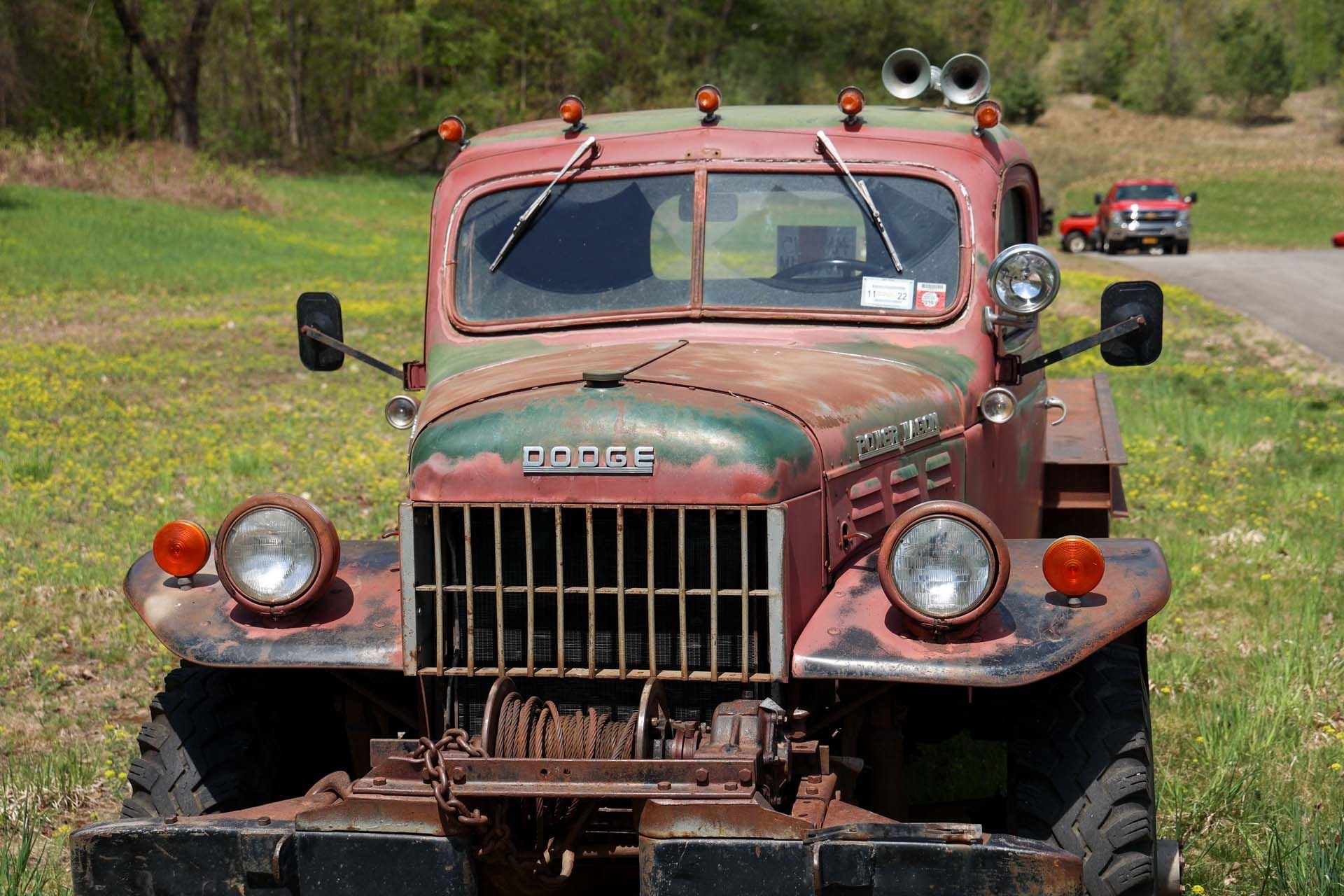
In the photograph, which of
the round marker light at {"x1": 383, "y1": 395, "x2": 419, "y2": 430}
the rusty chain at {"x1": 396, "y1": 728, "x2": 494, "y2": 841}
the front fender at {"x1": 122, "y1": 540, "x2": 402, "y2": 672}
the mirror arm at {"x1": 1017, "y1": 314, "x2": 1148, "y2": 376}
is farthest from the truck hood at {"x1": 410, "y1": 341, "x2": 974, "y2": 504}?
the round marker light at {"x1": 383, "y1": 395, "x2": 419, "y2": 430}

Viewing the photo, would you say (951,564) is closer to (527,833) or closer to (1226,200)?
(527,833)

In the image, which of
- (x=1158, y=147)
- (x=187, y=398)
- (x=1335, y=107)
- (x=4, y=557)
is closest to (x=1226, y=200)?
(x=1158, y=147)

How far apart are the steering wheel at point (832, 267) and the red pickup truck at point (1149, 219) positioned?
27829 millimetres

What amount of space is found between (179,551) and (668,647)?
4.16 feet

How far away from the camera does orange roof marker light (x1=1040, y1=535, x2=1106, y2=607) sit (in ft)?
11.4

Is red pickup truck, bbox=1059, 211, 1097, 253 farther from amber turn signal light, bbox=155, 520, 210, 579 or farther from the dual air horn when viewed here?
amber turn signal light, bbox=155, 520, 210, 579

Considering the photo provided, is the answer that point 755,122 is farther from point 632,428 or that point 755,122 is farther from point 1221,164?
point 1221,164

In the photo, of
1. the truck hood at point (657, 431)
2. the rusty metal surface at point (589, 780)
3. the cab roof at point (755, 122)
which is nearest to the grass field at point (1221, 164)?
the cab roof at point (755, 122)

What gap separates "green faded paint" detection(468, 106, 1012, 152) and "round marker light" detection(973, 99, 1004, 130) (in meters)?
0.05

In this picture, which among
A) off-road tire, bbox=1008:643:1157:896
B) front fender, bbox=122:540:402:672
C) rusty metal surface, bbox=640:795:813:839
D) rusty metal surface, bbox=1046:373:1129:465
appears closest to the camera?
rusty metal surface, bbox=640:795:813:839

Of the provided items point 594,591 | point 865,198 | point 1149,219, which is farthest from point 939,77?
point 1149,219

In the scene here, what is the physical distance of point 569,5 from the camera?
5059cm

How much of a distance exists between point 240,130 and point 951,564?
4608cm

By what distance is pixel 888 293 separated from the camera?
4699mm
